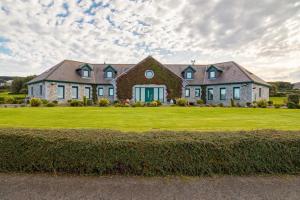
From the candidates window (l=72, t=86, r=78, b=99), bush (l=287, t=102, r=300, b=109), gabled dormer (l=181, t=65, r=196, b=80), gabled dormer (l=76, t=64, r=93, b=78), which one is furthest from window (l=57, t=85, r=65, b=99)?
bush (l=287, t=102, r=300, b=109)

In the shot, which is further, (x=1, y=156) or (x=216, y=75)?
(x=216, y=75)

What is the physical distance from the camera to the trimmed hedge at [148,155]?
4289mm

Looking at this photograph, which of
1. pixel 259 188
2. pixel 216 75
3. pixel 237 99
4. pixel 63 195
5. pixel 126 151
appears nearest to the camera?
pixel 63 195

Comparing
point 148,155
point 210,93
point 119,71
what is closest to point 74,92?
point 119,71

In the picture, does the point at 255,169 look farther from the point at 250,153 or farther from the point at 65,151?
the point at 65,151

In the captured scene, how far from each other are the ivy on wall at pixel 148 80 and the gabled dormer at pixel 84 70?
4.85 metres

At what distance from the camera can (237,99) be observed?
26547 millimetres

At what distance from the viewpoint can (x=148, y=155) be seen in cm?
427

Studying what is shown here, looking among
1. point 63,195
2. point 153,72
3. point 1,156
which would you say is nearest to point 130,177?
point 63,195

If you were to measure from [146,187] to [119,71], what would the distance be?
2915 cm

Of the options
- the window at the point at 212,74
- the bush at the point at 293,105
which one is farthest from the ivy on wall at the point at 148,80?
the bush at the point at 293,105

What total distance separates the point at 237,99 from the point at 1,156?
26270 millimetres

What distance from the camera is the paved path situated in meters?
3.60

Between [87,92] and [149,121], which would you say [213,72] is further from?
[149,121]
